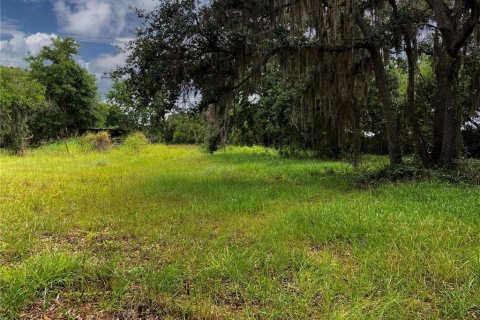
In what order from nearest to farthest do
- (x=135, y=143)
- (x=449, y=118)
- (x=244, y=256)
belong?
(x=244, y=256) → (x=449, y=118) → (x=135, y=143)

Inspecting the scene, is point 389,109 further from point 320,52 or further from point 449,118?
point 320,52

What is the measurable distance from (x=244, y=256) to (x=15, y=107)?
2241 centimetres

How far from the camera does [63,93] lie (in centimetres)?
3616

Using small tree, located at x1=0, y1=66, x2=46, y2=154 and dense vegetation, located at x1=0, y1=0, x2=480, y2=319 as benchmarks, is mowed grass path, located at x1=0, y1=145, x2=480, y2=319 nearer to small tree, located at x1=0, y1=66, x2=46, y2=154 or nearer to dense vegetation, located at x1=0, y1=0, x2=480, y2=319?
dense vegetation, located at x1=0, y1=0, x2=480, y2=319

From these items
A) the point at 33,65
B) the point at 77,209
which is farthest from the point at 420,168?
the point at 33,65

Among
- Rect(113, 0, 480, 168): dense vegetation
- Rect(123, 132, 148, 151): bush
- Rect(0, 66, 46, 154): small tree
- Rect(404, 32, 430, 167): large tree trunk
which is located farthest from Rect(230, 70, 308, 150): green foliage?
Rect(0, 66, 46, 154): small tree

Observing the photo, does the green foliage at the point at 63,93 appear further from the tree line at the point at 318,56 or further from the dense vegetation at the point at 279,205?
the tree line at the point at 318,56

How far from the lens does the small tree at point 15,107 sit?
19.8 metres

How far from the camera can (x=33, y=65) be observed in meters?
35.8

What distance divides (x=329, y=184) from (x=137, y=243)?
527cm

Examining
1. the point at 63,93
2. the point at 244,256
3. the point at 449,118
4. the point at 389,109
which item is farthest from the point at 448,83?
the point at 63,93

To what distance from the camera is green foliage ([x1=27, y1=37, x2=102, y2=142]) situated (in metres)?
34.9

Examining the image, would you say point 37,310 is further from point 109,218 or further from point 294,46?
point 294,46

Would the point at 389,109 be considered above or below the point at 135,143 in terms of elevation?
above
